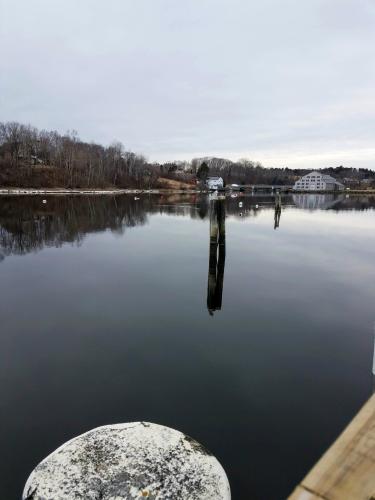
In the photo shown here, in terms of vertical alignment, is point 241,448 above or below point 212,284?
below

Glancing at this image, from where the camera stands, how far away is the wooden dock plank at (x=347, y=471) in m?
1.21

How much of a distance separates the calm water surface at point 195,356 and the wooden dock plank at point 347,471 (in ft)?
9.67

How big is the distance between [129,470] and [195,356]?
11.7 feet

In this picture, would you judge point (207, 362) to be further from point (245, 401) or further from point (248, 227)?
point (248, 227)

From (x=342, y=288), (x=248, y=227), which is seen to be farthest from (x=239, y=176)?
(x=342, y=288)

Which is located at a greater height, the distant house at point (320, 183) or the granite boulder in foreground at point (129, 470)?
the distant house at point (320, 183)

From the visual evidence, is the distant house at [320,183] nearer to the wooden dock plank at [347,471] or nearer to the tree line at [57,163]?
the tree line at [57,163]

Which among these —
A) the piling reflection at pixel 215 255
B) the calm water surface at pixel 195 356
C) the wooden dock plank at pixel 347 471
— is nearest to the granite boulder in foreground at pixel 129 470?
the calm water surface at pixel 195 356

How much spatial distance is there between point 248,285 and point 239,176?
497 ft

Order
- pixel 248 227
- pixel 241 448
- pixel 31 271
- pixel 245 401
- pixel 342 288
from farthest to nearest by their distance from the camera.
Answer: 1. pixel 248 227
2. pixel 31 271
3. pixel 342 288
4. pixel 245 401
5. pixel 241 448

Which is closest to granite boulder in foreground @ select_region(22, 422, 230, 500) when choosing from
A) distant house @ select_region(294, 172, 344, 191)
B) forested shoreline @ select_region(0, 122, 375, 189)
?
forested shoreline @ select_region(0, 122, 375, 189)

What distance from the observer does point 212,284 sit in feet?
33.0

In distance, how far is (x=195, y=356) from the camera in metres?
→ 6.62

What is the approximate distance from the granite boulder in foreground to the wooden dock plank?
205 cm
